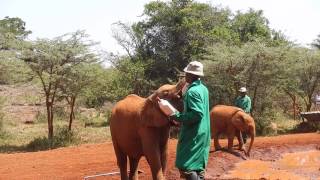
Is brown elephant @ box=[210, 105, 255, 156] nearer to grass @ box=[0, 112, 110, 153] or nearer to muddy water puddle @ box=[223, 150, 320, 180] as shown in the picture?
muddy water puddle @ box=[223, 150, 320, 180]

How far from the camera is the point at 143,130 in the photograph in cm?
762

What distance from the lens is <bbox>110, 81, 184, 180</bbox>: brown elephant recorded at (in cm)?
723

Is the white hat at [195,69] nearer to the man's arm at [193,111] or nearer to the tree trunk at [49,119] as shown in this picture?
the man's arm at [193,111]

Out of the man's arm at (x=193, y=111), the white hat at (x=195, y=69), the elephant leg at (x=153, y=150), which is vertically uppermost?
the white hat at (x=195, y=69)

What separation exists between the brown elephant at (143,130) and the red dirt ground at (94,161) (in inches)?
85.8

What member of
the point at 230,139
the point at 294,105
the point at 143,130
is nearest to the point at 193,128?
the point at 143,130

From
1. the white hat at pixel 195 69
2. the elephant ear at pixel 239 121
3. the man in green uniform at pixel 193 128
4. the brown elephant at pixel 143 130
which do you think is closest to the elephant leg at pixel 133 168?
the brown elephant at pixel 143 130

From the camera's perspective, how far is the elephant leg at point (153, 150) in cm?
742

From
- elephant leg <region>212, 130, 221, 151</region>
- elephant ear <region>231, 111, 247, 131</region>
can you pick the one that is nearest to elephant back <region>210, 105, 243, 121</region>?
elephant ear <region>231, 111, 247, 131</region>

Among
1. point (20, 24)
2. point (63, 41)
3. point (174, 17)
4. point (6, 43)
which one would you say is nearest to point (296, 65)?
point (174, 17)

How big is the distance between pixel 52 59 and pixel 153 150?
16.3 metres

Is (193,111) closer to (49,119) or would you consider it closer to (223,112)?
(223,112)

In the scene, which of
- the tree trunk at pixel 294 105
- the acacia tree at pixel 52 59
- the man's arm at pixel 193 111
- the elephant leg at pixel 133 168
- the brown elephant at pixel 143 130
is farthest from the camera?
the tree trunk at pixel 294 105

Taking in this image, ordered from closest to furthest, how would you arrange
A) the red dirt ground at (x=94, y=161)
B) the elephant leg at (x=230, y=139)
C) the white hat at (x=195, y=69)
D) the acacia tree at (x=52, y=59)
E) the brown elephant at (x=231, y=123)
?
the white hat at (x=195, y=69), the red dirt ground at (x=94, y=161), the elephant leg at (x=230, y=139), the brown elephant at (x=231, y=123), the acacia tree at (x=52, y=59)
